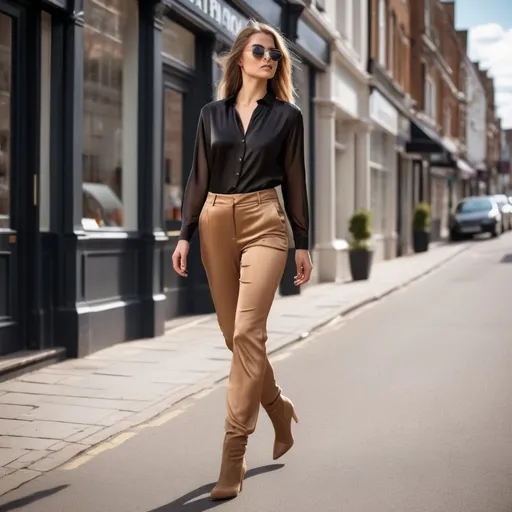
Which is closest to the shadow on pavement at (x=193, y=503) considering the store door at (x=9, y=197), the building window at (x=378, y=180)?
the store door at (x=9, y=197)

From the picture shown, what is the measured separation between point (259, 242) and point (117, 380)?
3.49 m

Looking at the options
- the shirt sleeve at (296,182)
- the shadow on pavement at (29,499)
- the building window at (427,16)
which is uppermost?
the building window at (427,16)

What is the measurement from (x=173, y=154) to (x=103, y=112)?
2.08m

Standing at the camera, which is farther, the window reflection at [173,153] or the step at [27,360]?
the window reflection at [173,153]

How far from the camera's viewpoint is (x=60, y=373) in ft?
26.8

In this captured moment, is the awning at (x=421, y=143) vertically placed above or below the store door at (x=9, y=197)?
above

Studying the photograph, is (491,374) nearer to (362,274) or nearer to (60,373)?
(60,373)

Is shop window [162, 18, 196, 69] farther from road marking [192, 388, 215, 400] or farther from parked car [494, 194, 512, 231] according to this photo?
parked car [494, 194, 512, 231]

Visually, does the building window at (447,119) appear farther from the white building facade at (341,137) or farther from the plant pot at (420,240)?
the white building facade at (341,137)

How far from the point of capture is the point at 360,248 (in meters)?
19.2

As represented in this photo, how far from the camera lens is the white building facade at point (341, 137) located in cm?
1894

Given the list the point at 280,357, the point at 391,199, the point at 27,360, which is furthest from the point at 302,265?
the point at 391,199

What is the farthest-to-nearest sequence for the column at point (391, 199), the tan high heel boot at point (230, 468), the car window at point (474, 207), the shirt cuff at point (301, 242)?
the car window at point (474, 207) → the column at point (391, 199) → the shirt cuff at point (301, 242) → the tan high heel boot at point (230, 468)

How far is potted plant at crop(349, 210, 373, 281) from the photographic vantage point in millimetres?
19109
